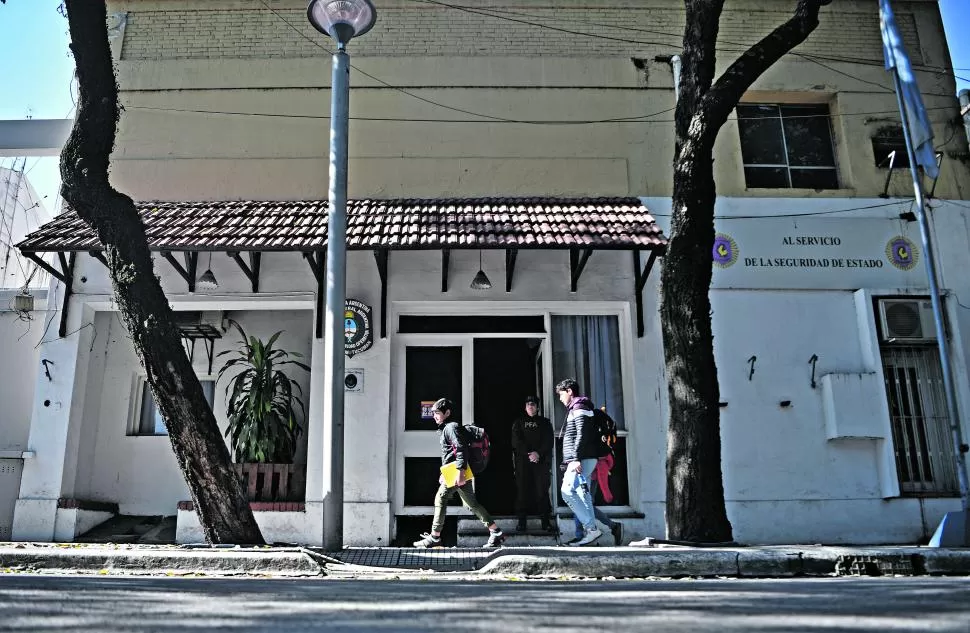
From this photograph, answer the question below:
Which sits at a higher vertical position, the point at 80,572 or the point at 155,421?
the point at 155,421

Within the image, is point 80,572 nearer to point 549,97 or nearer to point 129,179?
point 129,179

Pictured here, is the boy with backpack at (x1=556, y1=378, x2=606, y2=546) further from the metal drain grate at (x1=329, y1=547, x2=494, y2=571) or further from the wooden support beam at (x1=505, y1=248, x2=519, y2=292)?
the wooden support beam at (x1=505, y1=248, x2=519, y2=292)

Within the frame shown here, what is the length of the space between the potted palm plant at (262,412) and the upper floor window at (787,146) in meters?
7.31

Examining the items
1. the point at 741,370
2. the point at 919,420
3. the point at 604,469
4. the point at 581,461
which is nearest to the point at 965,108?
the point at 919,420

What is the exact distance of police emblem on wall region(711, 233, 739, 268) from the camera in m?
Result: 11.5

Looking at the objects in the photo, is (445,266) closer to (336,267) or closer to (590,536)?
(336,267)

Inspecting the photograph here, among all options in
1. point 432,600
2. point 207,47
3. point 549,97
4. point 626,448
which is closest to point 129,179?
point 207,47

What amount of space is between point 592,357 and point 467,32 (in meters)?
5.30

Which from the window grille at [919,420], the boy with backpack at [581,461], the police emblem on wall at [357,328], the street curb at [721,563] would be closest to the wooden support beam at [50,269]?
the police emblem on wall at [357,328]

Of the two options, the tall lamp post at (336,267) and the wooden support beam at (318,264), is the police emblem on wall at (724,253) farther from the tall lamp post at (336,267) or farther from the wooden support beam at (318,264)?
the tall lamp post at (336,267)

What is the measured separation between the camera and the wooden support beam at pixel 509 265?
35.6 ft

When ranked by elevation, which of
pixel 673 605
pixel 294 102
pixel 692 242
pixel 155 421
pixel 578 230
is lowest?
pixel 673 605

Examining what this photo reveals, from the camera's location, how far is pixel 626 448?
11.0 m

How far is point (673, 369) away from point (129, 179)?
27.3ft
